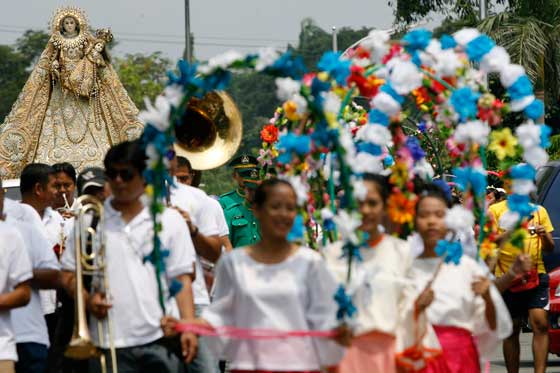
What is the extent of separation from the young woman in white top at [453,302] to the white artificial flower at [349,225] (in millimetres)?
1277

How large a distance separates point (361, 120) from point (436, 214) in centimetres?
350

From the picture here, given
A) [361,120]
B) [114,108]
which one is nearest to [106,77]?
[114,108]

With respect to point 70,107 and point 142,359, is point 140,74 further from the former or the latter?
point 142,359

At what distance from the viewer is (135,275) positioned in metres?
8.59

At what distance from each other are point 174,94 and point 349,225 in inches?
44.1

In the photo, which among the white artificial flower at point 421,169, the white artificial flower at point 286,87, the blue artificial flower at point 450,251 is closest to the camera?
the white artificial flower at point 286,87

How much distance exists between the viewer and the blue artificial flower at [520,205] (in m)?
9.12

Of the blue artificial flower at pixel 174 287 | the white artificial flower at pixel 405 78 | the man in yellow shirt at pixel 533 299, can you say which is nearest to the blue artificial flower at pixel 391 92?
the white artificial flower at pixel 405 78

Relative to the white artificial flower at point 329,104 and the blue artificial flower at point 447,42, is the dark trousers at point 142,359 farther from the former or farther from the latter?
the blue artificial flower at point 447,42

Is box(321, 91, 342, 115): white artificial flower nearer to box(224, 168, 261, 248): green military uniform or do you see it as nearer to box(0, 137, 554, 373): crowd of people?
box(0, 137, 554, 373): crowd of people

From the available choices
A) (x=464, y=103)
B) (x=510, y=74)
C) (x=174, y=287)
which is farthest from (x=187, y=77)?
(x=510, y=74)

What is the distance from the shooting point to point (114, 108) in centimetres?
2441

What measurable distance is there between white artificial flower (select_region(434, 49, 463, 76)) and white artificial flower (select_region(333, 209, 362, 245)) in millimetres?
1373

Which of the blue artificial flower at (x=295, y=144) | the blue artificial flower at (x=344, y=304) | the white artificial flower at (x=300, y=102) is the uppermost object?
the white artificial flower at (x=300, y=102)
